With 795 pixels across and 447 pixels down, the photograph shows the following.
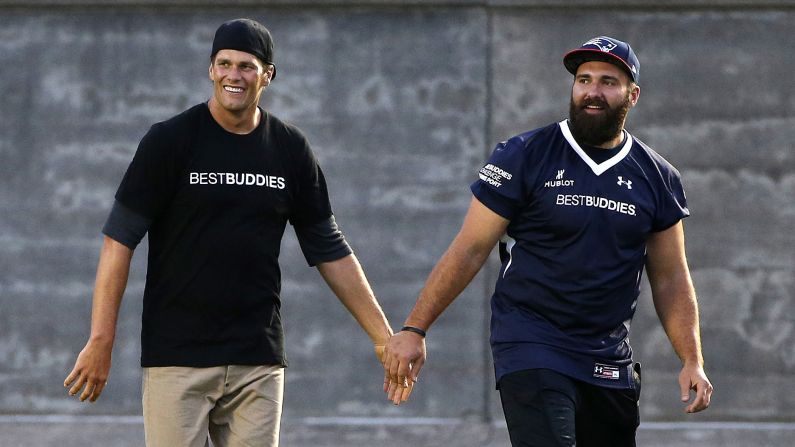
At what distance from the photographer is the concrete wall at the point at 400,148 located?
8633 millimetres

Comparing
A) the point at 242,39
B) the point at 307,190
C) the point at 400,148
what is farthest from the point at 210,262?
the point at 400,148

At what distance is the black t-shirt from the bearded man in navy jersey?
0.64 meters

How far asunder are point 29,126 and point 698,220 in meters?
4.15

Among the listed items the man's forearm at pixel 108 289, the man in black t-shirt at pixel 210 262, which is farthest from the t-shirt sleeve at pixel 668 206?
the man's forearm at pixel 108 289

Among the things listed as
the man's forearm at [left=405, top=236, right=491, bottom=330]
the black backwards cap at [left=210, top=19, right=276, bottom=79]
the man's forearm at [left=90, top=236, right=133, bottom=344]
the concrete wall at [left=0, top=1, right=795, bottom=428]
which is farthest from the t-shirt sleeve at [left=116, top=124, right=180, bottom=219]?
the concrete wall at [left=0, top=1, right=795, bottom=428]

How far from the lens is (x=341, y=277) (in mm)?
5617

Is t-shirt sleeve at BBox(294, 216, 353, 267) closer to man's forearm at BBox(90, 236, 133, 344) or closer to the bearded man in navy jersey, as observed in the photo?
the bearded man in navy jersey

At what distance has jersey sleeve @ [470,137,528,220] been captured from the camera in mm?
5301

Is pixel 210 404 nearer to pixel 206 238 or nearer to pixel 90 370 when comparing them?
pixel 90 370

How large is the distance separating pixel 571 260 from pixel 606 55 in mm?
804

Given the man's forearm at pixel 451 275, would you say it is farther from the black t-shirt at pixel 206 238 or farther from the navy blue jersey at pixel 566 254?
the black t-shirt at pixel 206 238

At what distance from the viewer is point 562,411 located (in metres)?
5.13

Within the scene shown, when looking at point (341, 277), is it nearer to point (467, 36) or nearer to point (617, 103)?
point (617, 103)

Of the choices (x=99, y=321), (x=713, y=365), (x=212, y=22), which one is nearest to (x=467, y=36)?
(x=212, y=22)
